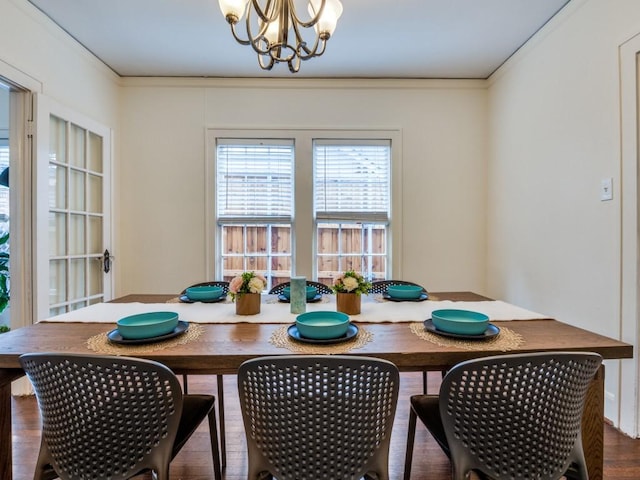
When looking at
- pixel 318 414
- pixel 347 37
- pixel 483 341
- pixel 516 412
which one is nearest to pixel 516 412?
pixel 516 412

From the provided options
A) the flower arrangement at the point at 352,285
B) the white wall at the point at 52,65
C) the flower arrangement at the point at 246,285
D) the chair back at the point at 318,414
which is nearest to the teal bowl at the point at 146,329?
the flower arrangement at the point at 246,285

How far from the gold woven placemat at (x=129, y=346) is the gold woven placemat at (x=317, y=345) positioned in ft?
1.12

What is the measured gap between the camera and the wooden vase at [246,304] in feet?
5.24

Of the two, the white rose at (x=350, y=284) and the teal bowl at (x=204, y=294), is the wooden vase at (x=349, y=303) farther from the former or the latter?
the teal bowl at (x=204, y=294)

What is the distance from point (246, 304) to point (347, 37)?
7.21ft

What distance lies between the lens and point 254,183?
3209 mm

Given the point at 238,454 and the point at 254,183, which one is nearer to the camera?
the point at 238,454

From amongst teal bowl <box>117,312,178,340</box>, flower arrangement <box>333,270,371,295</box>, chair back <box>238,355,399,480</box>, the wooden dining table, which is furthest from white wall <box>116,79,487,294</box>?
chair back <box>238,355,399,480</box>

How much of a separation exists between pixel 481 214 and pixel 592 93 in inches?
54.8

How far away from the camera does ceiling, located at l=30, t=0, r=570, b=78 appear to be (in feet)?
7.24

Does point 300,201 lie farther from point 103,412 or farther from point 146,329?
point 103,412

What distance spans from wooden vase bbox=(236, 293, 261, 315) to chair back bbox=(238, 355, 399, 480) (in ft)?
Answer: 2.24

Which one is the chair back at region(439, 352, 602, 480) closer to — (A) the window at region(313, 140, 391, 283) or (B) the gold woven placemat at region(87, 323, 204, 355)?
(B) the gold woven placemat at region(87, 323, 204, 355)

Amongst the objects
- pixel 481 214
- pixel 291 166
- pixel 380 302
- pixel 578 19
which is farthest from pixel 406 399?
pixel 578 19
